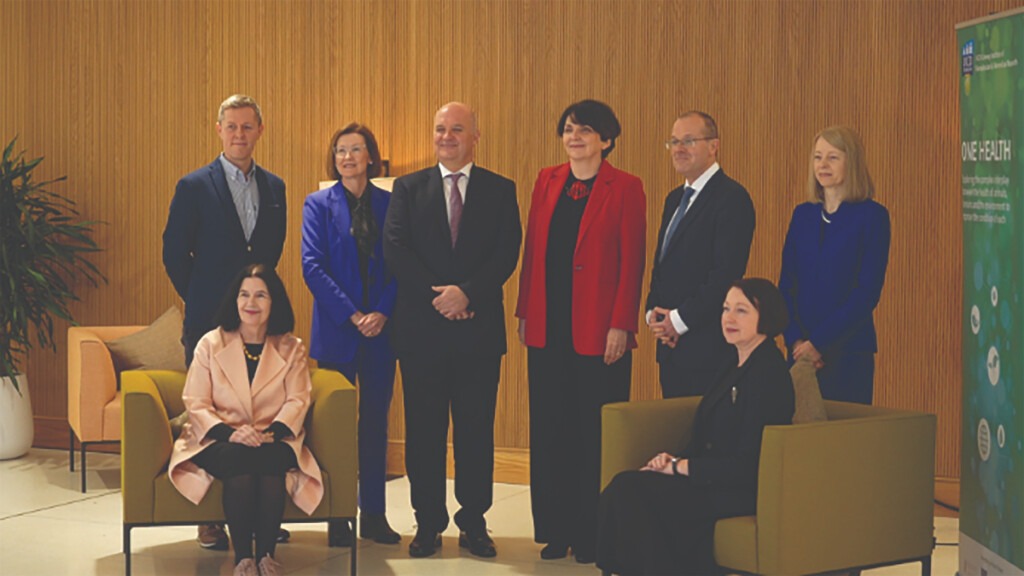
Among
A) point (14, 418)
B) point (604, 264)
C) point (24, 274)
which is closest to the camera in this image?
point (604, 264)

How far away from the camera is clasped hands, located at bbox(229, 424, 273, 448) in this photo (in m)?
4.50

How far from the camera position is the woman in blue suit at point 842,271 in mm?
4613

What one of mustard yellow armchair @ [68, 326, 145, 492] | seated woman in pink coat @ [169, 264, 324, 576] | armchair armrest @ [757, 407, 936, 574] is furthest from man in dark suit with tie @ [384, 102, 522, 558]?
mustard yellow armchair @ [68, 326, 145, 492]

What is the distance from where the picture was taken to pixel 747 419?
13.0 feet

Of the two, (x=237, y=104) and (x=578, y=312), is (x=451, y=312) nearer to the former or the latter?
(x=578, y=312)

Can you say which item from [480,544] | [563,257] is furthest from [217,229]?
[480,544]

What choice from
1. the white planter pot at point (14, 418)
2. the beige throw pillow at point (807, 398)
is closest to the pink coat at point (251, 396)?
the beige throw pillow at point (807, 398)

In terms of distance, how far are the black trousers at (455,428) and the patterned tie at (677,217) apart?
75 centimetres

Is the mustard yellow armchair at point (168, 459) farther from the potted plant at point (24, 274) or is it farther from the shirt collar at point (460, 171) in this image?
the potted plant at point (24, 274)

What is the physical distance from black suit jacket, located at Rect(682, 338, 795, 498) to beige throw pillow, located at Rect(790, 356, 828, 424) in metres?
0.16

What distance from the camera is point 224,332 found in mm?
4715

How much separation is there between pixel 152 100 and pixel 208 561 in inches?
124

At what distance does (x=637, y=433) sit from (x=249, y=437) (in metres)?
1.28

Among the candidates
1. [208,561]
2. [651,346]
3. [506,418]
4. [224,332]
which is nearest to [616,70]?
[651,346]
